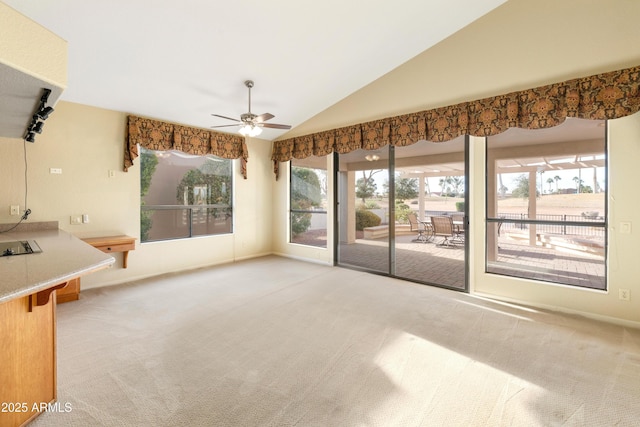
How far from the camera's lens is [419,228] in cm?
601

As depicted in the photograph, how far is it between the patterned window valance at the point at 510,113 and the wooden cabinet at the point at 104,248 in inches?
143

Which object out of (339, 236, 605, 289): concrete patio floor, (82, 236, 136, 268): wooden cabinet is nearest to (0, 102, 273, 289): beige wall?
(82, 236, 136, 268): wooden cabinet

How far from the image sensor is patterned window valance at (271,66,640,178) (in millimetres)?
2815

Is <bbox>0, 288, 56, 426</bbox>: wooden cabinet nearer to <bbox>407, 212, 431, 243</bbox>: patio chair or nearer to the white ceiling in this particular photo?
the white ceiling

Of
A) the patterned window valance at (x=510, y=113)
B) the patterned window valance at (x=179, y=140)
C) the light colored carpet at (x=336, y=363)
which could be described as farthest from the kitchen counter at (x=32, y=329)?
the patterned window valance at (x=510, y=113)

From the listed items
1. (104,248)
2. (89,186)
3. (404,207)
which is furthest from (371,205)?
(89,186)

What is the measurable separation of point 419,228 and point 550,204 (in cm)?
263

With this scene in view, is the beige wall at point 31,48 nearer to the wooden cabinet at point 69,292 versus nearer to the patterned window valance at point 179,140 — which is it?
the wooden cabinet at point 69,292

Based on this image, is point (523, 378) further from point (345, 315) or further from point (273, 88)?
point (273, 88)

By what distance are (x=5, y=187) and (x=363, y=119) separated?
16.4ft

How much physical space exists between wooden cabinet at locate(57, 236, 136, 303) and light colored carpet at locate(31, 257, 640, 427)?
7.8 inches

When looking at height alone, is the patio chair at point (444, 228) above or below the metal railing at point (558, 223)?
below

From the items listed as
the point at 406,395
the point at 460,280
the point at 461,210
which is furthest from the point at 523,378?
the point at 461,210

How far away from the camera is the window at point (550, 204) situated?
10.7ft
